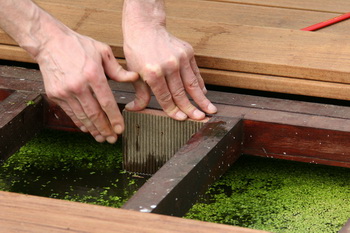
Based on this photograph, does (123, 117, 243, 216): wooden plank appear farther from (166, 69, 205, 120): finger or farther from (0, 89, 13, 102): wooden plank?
(0, 89, 13, 102): wooden plank

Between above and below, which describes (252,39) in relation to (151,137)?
above

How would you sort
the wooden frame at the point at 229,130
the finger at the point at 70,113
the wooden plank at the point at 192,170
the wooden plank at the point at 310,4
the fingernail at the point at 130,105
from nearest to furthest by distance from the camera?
the wooden plank at the point at 192,170 < the wooden frame at the point at 229,130 < the finger at the point at 70,113 < the fingernail at the point at 130,105 < the wooden plank at the point at 310,4

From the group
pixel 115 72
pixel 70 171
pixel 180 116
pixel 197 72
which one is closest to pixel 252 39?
pixel 197 72

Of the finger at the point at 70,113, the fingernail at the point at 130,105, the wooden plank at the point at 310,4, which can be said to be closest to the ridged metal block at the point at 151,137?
the fingernail at the point at 130,105

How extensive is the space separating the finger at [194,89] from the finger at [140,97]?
4.1 inches

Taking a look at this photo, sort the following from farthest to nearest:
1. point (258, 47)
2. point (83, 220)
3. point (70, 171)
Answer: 1. point (258, 47)
2. point (70, 171)
3. point (83, 220)

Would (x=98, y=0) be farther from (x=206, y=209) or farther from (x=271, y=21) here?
(x=206, y=209)

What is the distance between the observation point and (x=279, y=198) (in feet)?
6.51

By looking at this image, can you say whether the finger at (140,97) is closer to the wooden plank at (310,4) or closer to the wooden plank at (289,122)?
the wooden plank at (289,122)

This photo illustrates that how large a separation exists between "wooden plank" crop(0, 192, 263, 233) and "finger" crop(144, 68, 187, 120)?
520 millimetres

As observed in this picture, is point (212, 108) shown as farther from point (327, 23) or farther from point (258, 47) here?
point (327, 23)

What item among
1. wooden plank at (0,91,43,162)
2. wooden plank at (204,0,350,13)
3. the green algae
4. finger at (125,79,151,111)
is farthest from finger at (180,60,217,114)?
wooden plank at (204,0,350,13)

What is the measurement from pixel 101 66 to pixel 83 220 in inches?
21.1

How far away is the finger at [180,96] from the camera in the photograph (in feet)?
6.39
